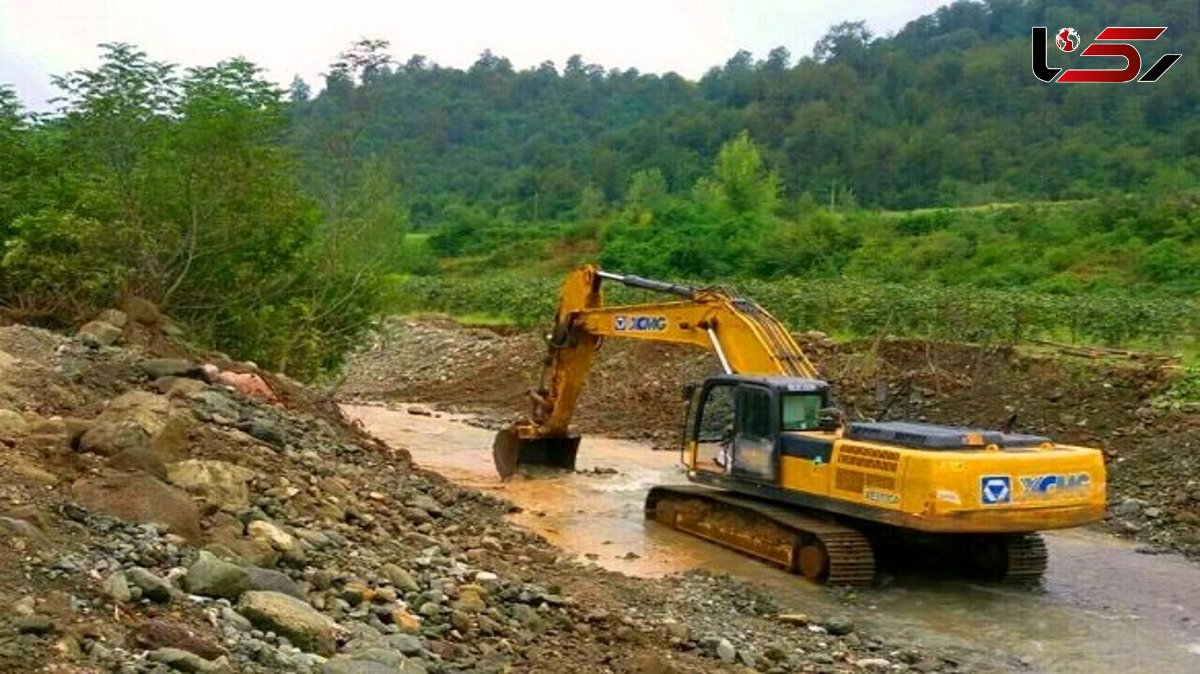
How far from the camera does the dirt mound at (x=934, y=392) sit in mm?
16203

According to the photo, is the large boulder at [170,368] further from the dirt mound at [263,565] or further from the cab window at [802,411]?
the cab window at [802,411]

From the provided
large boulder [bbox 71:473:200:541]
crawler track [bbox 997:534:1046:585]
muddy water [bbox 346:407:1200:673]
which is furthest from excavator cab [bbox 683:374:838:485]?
large boulder [bbox 71:473:200:541]

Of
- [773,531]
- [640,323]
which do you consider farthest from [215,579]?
[640,323]

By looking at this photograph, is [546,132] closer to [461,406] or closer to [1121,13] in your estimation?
[1121,13]

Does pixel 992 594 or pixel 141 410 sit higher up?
pixel 141 410

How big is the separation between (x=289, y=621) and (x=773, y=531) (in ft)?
22.5

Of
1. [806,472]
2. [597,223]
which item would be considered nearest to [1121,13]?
[597,223]

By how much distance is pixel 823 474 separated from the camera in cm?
1234

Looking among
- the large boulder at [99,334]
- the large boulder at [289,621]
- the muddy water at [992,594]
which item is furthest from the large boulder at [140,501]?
the muddy water at [992,594]

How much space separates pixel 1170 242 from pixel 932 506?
24.4 metres

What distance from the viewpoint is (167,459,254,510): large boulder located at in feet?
28.5


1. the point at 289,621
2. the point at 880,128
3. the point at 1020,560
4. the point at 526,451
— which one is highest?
the point at 880,128

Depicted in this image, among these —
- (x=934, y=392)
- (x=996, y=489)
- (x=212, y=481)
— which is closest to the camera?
(x=212, y=481)

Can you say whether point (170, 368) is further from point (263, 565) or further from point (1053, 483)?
point (1053, 483)
